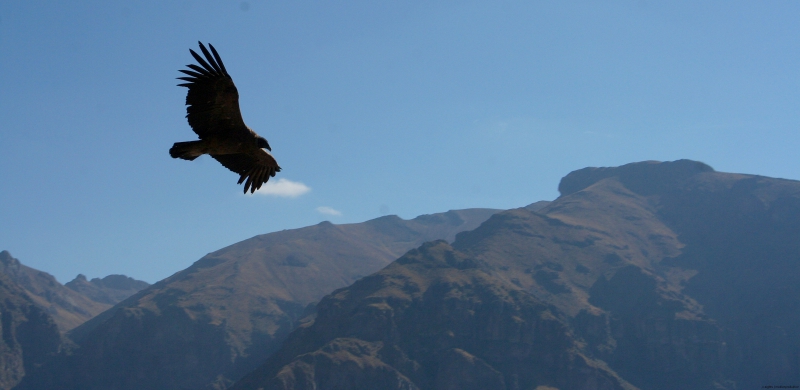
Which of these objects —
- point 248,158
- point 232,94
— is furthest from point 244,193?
point 232,94

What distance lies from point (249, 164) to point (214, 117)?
2553 mm

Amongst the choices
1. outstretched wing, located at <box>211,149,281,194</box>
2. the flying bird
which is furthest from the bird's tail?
outstretched wing, located at <box>211,149,281,194</box>

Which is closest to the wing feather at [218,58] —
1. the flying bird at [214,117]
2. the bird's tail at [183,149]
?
the flying bird at [214,117]

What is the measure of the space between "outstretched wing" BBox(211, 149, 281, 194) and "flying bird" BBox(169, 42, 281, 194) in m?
0.23

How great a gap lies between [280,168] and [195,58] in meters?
4.85

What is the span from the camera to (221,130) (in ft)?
61.3

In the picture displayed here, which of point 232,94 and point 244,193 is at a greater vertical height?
point 232,94

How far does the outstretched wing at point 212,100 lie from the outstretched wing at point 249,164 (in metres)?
1.61

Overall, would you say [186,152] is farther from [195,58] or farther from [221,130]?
[195,58]

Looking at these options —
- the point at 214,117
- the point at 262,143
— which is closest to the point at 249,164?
the point at 262,143

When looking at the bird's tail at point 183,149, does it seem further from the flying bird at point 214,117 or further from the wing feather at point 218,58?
the wing feather at point 218,58

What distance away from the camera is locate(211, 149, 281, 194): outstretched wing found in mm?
20484

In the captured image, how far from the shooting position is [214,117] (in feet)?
60.5

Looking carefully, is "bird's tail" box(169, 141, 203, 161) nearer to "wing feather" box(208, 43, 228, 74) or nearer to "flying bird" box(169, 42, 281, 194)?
"flying bird" box(169, 42, 281, 194)
